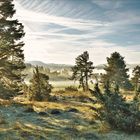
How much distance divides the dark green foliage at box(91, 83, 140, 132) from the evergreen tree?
8742 mm

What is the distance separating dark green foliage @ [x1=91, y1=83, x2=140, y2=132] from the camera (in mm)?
23500

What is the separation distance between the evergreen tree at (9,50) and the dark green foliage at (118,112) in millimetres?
8742

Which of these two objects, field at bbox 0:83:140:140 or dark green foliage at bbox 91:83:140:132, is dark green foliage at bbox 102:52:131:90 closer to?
field at bbox 0:83:140:140

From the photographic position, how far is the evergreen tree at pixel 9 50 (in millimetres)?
29177

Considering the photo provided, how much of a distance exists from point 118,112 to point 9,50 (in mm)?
11238

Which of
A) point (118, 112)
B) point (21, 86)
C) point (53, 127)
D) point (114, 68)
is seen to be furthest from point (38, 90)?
point (114, 68)

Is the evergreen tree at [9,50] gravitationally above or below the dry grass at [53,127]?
above

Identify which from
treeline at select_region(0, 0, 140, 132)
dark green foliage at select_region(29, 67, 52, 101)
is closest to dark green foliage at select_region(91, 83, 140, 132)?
treeline at select_region(0, 0, 140, 132)

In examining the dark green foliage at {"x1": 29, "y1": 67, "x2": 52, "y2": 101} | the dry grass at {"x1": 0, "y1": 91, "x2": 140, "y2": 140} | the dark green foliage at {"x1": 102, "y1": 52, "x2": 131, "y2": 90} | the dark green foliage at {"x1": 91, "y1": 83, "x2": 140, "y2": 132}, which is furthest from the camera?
the dark green foliage at {"x1": 102, "y1": 52, "x2": 131, "y2": 90}

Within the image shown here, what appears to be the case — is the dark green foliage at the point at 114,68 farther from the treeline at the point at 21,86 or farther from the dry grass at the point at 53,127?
the dry grass at the point at 53,127

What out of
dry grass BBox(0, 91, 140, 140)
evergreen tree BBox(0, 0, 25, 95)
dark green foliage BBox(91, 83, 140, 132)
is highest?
evergreen tree BBox(0, 0, 25, 95)

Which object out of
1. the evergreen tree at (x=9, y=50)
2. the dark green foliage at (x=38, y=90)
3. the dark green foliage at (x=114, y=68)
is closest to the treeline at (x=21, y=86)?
the evergreen tree at (x=9, y=50)

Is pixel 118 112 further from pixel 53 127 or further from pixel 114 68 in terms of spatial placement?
pixel 114 68

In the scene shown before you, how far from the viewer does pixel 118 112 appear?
→ 24.5m
